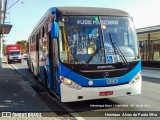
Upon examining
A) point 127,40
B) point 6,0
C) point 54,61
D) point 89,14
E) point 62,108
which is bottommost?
point 62,108

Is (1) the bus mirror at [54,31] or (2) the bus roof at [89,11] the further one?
(2) the bus roof at [89,11]

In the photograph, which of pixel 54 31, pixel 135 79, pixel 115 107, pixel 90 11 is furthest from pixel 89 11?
pixel 115 107

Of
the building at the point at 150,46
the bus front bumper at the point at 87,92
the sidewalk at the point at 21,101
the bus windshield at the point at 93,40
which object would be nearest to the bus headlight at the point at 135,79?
the bus front bumper at the point at 87,92

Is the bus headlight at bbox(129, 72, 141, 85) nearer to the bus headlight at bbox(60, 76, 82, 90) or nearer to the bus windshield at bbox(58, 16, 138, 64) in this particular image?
the bus windshield at bbox(58, 16, 138, 64)

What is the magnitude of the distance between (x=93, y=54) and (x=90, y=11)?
1405mm

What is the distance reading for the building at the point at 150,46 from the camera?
2660cm

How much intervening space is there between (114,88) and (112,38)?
146cm

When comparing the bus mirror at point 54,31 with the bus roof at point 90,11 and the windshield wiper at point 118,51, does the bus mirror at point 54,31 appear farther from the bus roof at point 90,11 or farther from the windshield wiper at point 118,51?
the windshield wiper at point 118,51

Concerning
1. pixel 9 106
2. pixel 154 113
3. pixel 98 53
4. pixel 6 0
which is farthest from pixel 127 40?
pixel 6 0

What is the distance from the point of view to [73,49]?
9125mm

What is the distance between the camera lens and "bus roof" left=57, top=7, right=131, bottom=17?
9.46 m

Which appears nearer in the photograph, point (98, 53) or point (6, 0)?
point (98, 53)

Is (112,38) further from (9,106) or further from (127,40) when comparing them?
(9,106)

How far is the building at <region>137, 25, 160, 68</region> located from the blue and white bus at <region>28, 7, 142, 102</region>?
1720 cm
